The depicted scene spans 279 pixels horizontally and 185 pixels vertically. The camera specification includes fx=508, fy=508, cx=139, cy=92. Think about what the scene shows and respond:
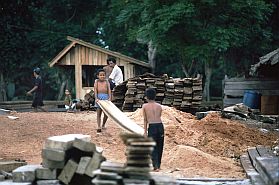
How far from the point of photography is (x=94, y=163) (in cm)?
710

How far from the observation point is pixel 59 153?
7.33 m

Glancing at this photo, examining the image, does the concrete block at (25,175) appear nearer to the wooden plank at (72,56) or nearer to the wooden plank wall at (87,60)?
the wooden plank wall at (87,60)

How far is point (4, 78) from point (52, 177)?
28.4 meters

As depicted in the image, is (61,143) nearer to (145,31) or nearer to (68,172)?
(68,172)

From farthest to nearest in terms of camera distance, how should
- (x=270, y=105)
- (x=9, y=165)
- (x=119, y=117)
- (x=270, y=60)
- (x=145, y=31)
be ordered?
(x=145, y=31) < (x=270, y=105) < (x=270, y=60) < (x=119, y=117) < (x=9, y=165)

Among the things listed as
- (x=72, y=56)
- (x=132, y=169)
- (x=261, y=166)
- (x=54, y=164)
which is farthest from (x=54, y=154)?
(x=72, y=56)

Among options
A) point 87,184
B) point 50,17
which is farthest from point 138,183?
point 50,17

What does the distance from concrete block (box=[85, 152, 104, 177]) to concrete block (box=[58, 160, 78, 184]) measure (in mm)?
244

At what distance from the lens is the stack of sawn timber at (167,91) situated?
62.5ft

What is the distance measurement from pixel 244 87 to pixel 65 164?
14.6 metres

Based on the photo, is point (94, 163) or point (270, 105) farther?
point (270, 105)

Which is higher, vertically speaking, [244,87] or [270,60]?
[270,60]

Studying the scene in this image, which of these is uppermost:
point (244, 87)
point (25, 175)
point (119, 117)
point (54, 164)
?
point (244, 87)

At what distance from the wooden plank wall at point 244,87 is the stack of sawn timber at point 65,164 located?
1332 cm
